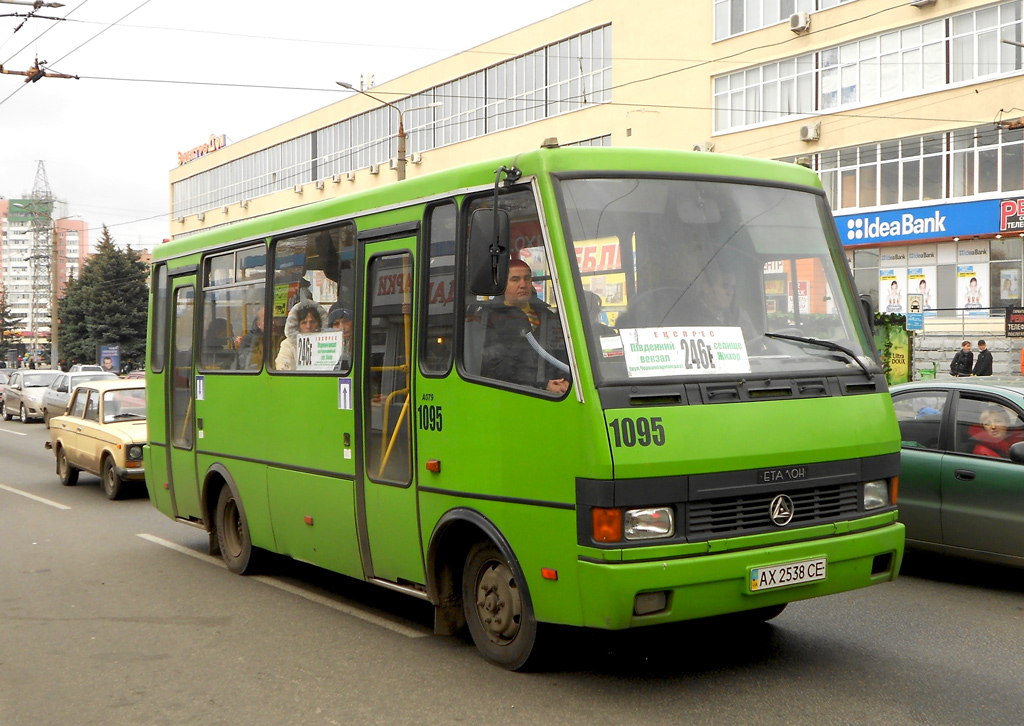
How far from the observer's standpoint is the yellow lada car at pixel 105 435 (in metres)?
14.3

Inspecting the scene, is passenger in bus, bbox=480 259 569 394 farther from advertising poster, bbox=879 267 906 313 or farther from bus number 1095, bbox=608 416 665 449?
advertising poster, bbox=879 267 906 313

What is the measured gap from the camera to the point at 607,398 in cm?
512

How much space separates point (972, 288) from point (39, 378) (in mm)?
29556

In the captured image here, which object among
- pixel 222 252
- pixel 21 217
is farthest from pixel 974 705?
pixel 21 217

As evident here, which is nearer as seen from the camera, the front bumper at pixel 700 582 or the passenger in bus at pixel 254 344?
the front bumper at pixel 700 582

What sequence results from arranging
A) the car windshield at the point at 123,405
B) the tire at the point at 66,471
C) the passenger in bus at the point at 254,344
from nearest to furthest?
the passenger in bus at the point at 254,344
the car windshield at the point at 123,405
the tire at the point at 66,471

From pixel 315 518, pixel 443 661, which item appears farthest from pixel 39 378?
pixel 443 661

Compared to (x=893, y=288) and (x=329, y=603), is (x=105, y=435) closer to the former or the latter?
(x=329, y=603)

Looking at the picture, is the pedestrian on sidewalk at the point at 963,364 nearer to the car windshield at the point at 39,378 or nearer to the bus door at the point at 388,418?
the bus door at the point at 388,418

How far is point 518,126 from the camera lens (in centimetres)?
5053

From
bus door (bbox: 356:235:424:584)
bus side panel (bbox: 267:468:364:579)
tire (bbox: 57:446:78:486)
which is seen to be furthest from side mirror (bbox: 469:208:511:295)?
tire (bbox: 57:446:78:486)

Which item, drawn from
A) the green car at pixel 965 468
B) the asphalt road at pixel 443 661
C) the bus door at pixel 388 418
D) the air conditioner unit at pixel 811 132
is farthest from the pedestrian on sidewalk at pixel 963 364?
the bus door at pixel 388 418

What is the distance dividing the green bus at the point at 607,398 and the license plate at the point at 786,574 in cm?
1

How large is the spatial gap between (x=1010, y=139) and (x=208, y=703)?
33130mm
